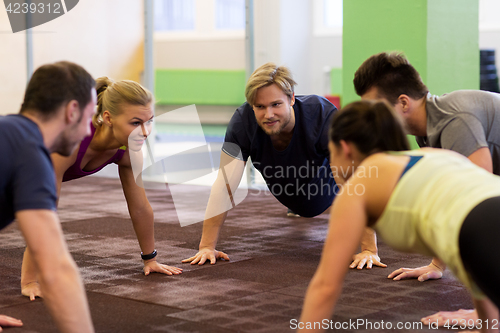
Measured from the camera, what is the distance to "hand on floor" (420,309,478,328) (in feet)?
5.34

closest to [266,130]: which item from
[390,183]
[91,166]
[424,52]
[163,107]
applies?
[91,166]

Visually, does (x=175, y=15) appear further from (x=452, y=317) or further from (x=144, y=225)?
(x=452, y=317)

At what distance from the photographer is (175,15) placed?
25.1 feet

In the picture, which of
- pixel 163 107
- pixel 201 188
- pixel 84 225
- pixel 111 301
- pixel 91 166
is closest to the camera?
pixel 111 301

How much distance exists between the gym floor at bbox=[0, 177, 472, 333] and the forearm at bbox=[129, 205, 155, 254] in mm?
133

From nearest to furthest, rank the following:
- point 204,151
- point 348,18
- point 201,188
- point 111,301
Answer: point 111,301 → point 348,18 → point 201,188 → point 204,151

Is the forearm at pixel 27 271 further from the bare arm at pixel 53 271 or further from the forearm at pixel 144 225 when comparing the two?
the bare arm at pixel 53 271

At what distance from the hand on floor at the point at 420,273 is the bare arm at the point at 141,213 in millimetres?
891

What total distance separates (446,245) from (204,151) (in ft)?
16.8

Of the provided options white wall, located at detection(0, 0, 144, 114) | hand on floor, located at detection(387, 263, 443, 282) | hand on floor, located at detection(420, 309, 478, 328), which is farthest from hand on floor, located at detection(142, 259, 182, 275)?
white wall, located at detection(0, 0, 144, 114)

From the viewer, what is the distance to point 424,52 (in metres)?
3.76

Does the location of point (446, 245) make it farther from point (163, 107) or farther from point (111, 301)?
point (163, 107)

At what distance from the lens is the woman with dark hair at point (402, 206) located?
1.12 m

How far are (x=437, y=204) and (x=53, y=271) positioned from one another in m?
0.83
